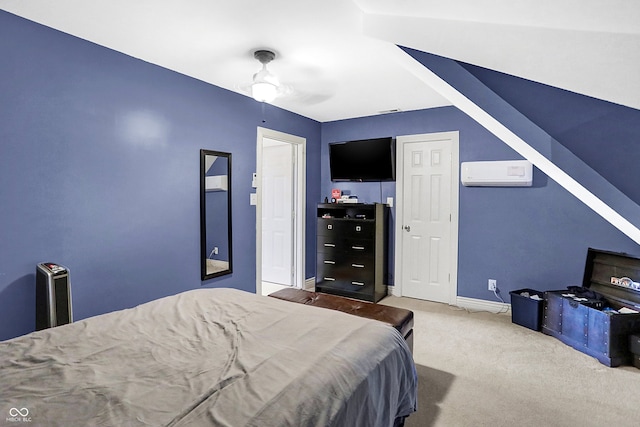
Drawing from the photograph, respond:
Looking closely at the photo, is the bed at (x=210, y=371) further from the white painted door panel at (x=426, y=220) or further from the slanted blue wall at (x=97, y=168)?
the white painted door panel at (x=426, y=220)

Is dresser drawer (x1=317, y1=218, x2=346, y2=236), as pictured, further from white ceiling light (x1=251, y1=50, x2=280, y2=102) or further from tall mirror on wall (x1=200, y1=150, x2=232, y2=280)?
white ceiling light (x1=251, y1=50, x2=280, y2=102)

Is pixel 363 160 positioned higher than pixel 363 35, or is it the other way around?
pixel 363 35

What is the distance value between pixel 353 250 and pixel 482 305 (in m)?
1.66

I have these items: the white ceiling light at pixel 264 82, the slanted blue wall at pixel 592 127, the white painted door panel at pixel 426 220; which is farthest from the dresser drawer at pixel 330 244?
the slanted blue wall at pixel 592 127

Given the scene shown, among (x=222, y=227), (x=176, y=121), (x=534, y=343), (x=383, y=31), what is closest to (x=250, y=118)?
(x=176, y=121)

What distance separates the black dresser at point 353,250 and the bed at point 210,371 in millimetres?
2393

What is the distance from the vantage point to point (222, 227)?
3.52 meters

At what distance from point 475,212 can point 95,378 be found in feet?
12.8

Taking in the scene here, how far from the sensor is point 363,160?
4555 mm

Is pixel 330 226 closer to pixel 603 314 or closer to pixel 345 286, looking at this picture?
pixel 345 286

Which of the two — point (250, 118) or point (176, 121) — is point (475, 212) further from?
point (176, 121)

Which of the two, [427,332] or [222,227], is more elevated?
[222,227]

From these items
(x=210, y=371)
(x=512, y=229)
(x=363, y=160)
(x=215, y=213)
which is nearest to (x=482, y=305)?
(x=512, y=229)

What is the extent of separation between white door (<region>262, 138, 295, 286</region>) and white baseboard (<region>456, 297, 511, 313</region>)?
2.30 metres
